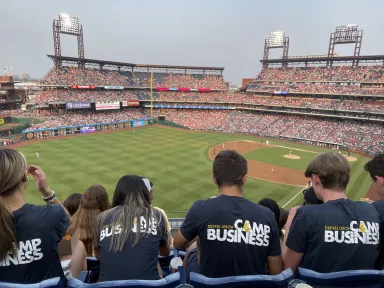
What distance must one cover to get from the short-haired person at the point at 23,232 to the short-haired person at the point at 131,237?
0.53 meters

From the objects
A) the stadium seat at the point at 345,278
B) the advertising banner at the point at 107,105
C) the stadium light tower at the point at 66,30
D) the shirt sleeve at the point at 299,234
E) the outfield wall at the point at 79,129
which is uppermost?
the stadium light tower at the point at 66,30

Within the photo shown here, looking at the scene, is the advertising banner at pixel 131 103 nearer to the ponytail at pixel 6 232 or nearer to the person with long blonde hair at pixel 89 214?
the person with long blonde hair at pixel 89 214

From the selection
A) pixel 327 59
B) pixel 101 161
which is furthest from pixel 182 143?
pixel 327 59

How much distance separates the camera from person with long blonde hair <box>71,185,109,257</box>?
4773mm

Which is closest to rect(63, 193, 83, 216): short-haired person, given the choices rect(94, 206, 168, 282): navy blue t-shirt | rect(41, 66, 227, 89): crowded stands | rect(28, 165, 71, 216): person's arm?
rect(28, 165, 71, 216): person's arm

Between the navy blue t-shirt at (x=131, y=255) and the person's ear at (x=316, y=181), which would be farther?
the person's ear at (x=316, y=181)

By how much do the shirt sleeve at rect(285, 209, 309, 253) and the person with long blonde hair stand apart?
3356 millimetres

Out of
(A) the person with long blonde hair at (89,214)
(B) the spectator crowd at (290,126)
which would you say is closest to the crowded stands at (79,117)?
(B) the spectator crowd at (290,126)

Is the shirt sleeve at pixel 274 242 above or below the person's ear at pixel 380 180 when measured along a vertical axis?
below

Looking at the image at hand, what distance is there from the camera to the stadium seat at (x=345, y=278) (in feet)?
9.02

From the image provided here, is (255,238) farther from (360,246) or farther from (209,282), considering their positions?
(360,246)

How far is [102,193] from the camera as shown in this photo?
5301 millimetres

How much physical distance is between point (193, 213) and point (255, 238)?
0.82 metres

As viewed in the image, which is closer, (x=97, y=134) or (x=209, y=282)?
(x=209, y=282)
